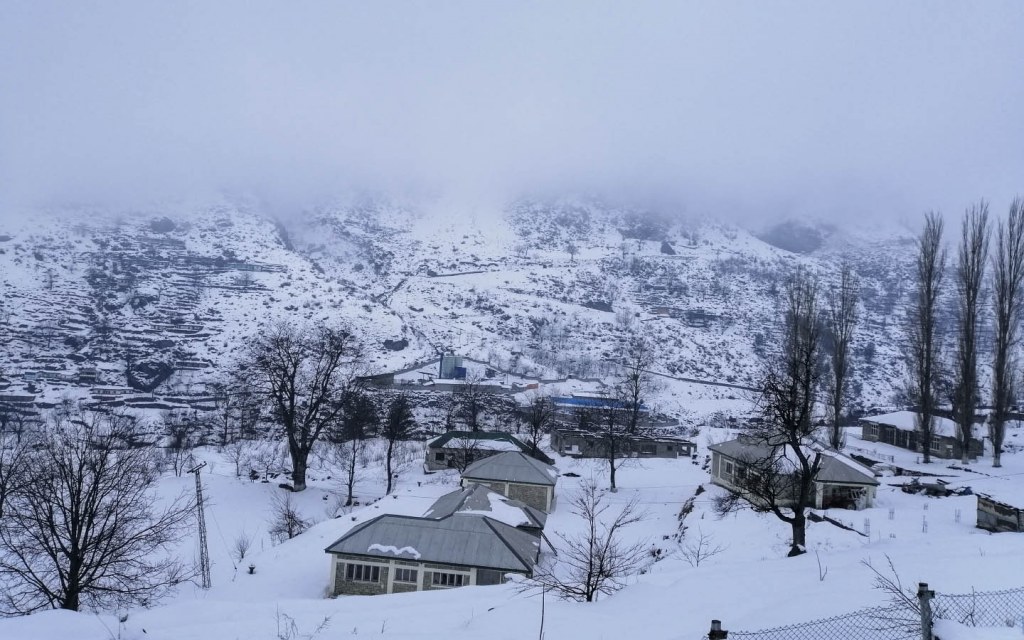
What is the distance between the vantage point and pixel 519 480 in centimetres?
2952

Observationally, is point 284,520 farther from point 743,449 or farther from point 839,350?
point 839,350

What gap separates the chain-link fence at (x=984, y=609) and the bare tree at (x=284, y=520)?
884 inches

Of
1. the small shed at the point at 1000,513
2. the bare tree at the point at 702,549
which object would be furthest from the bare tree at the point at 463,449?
the small shed at the point at 1000,513

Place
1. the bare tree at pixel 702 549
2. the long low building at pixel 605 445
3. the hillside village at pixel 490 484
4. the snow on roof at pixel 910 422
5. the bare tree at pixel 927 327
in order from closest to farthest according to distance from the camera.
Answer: the hillside village at pixel 490 484
the bare tree at pixel 702 549
the bare tree at pixel 927 327
the snow on roof at pixel 910 422
the long low building at pixel 605 445

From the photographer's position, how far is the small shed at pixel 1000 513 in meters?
18.4

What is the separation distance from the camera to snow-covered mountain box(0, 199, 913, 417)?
315 ft

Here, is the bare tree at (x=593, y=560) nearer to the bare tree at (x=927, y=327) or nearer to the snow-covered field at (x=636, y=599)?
the snow-covered field at (x=636, y=599)

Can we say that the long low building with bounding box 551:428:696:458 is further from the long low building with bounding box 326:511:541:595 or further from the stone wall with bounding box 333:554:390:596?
the stone wall with bounding box 333:554:390:596

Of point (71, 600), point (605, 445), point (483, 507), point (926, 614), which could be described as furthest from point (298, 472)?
point (926, 614)

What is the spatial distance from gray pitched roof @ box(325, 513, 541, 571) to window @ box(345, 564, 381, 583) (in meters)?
0.48

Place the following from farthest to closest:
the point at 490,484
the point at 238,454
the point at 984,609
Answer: the point at 238,454 → the point at 490,484 → the point at 984,609

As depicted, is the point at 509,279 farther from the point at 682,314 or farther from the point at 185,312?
the point at 185,312

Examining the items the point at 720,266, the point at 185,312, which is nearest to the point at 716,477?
the point at 185,312

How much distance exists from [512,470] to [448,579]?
37.7ft
